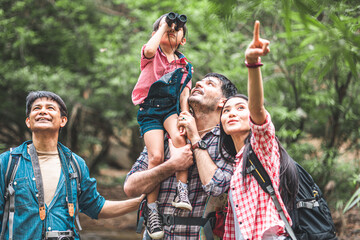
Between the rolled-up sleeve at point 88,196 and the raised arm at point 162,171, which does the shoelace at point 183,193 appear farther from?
the rolled-up sleeve at point 88,196

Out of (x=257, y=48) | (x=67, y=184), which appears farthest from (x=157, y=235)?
(x=257, y=48)

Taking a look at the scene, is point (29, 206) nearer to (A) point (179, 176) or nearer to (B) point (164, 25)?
(A) point (179, 176)

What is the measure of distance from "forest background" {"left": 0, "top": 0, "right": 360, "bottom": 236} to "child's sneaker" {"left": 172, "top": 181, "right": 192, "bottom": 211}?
7.32 ft

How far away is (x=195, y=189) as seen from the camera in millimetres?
2729

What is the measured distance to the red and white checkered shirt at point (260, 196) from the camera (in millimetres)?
2104

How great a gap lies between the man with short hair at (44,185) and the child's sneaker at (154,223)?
45 centimetres

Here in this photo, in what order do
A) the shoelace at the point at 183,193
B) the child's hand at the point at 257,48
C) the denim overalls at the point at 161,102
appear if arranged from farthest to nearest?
the denim overalls at the point at 161,102 < the shoelace at the point at 183,193 < the child's hand at the point at 257,48

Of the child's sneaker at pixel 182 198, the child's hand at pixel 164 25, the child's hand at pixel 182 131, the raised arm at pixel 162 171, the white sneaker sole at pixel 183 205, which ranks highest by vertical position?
the child's hand at pixel 164 25

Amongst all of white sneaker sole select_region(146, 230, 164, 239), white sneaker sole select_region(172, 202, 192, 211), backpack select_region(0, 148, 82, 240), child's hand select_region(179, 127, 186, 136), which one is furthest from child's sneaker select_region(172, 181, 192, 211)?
backpack select_region(0, 148, 82, 240)

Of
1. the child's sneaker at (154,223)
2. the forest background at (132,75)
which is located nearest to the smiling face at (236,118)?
the child's sneaker at (154,223)

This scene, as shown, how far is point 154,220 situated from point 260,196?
0.81m

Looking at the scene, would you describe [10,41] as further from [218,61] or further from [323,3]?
[323,3]

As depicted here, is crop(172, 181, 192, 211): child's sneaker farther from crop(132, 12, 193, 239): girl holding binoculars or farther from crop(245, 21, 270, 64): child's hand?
crop(245, 21, 270, 64): child's hand

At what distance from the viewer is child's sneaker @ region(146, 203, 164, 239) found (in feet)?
8.48
